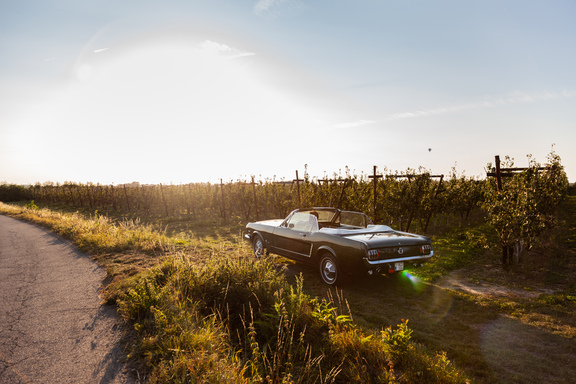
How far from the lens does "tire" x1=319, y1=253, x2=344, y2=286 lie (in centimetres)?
588

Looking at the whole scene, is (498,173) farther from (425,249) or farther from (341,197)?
(341,197)

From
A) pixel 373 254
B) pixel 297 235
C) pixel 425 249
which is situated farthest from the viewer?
pixel 297 235

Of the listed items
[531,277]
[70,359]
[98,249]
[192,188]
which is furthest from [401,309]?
[192,188]

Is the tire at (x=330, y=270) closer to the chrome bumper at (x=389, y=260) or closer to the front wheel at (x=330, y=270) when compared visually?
the front wheel at (x=330, y=270)

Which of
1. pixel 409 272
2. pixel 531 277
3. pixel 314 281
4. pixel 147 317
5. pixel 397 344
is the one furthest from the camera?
pixel 409 272

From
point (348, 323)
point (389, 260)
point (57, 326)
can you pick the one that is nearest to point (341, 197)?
point (389, 260)

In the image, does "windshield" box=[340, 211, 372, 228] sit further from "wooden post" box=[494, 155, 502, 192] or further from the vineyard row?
the vineyard row

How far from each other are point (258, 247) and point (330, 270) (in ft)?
9.38

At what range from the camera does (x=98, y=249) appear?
8805mm

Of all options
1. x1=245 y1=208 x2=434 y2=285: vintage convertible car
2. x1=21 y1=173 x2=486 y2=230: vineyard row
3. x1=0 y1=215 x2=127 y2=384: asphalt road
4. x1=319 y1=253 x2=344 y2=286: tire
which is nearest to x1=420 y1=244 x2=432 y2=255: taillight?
x1=245 y1=208 x2=434 y2=285: vintage convertible car

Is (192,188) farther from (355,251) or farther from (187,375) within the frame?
(187,375)

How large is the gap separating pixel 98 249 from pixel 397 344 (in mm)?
8772

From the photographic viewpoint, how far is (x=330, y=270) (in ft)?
20.3

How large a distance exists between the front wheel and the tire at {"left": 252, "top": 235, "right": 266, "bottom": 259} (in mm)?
2330
